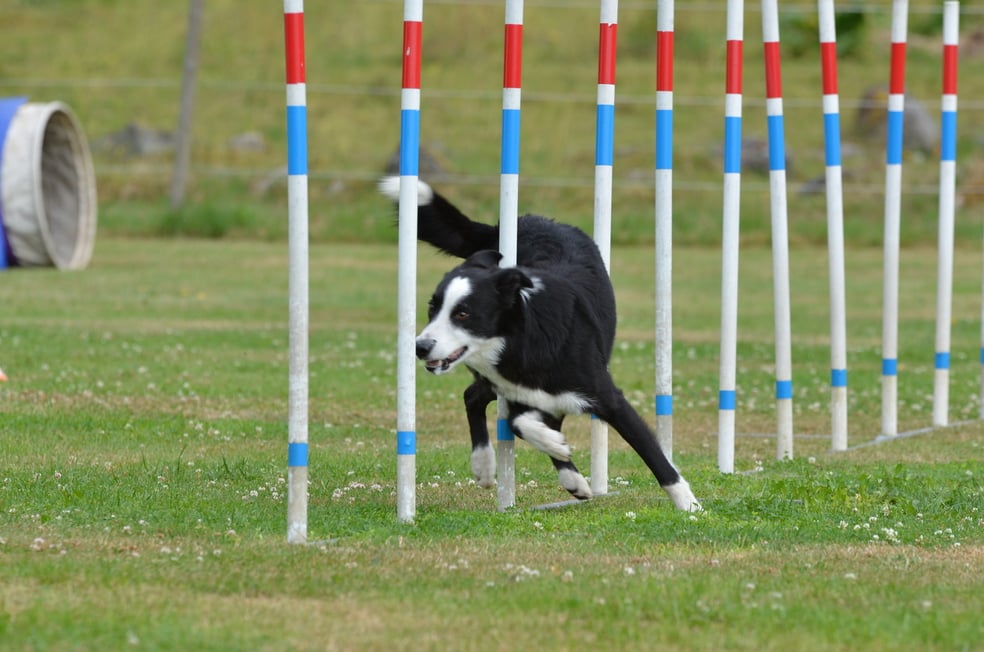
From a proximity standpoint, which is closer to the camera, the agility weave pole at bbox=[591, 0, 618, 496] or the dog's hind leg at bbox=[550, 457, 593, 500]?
the dog's hind leg at bbox=[550, 457, 593, 500]

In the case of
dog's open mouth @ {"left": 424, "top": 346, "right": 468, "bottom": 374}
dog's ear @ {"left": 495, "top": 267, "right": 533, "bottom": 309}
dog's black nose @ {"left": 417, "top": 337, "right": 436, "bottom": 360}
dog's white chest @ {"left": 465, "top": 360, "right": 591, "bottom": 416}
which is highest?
dog's ear @ {"left": 495, "top": 267, "right": 533, "bottom": 309}

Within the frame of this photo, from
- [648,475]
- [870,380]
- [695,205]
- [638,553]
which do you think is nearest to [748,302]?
[870,380]

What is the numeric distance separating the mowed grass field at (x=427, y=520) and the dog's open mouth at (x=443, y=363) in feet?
2.05

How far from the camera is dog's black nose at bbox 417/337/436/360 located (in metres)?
6.36

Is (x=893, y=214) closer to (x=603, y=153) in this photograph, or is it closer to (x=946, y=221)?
(x=946, y=221)

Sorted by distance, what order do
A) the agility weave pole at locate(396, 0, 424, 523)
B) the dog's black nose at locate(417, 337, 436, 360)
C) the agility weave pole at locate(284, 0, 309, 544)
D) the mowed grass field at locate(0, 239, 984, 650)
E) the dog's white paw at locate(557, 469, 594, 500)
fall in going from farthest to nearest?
the dog's white paw at locate(557, 469, 594, 500) < the dog's black nose at locate(417, 337, 436, 360) < the agility weave pole at locate(396, 0, 424, 523) < the agility weave pole at locate(284, 0, 309, 544) < the mowed grass field at locate(0, 239, 984, 650)

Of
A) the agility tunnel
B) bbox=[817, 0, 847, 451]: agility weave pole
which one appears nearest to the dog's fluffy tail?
bbox=[817, 0, 847, 451]: agility weave pole

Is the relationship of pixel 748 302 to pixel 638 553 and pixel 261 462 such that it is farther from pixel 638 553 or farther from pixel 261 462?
pixel 638 553

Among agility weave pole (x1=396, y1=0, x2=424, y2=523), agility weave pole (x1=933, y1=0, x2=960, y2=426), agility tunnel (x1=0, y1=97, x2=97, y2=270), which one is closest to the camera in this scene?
agility weave pole (x1=396, y1=0, x2=424, y2=523)

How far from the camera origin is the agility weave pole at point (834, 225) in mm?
9594

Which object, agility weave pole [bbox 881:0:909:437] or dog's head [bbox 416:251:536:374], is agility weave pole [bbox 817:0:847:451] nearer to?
agility weave pole [bbox 881:0:909:437]

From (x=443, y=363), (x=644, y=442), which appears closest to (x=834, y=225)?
(x=644, y=442)

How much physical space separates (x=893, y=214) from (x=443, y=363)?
5015mm

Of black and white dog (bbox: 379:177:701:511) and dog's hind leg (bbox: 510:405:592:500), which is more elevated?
black and white dog (bbox: 379:177:701:511)
